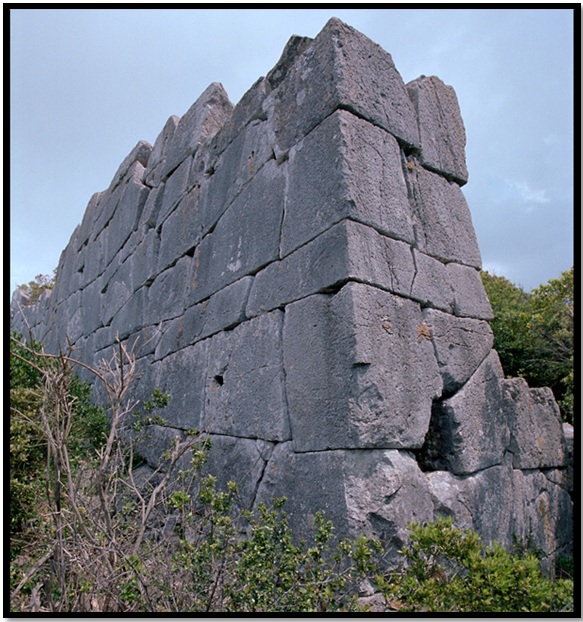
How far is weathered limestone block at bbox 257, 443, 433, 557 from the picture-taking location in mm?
2525

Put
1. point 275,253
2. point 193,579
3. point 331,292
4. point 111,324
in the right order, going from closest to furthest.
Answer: point 193,579 < point 331,292 < point 275,253 < point 111,324

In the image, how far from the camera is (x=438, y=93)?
3.88 m

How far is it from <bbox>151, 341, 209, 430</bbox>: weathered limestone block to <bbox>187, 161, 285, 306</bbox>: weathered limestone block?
17.7 inches

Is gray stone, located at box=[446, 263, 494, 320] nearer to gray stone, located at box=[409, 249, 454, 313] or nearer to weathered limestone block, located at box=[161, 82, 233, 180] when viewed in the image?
gray stone, located at box=[409, 249, 454, 313]

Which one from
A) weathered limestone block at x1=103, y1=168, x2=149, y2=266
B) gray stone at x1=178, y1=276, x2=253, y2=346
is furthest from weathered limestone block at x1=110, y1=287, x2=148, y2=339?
gray stone at x1=178, y1=276, x2=253, y2=346

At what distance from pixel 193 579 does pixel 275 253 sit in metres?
1.83

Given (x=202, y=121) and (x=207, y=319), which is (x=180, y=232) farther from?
(x=207, y=319)

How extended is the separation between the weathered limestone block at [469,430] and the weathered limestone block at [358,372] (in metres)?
0.18

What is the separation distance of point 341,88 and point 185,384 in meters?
2.46

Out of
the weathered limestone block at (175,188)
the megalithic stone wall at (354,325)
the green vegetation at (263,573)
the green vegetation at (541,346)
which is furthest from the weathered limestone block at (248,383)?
the green vegetation at (541,346)

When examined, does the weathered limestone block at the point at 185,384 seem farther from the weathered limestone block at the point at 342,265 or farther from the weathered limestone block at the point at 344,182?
the weathered limestone block at the point at 344,182

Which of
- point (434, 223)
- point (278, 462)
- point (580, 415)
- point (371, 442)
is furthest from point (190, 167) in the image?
point (580, 415)

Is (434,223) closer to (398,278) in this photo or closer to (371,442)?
(398,278)

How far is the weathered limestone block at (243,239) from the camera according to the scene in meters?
3.49
